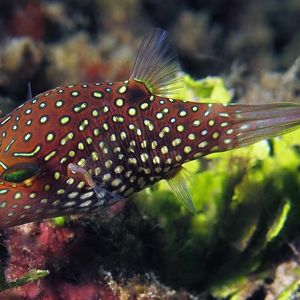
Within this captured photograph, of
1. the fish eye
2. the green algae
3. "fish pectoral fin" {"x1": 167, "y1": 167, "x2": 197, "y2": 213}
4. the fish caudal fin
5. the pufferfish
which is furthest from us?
the green algae

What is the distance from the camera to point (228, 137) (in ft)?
11.1

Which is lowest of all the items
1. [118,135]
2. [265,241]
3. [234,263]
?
[234,263]

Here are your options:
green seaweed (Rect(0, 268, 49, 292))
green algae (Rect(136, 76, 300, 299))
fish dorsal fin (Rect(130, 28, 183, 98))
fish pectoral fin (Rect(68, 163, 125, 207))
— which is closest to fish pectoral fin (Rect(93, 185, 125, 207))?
fish pectoral fin (Rect(68, 163, 125, 207))

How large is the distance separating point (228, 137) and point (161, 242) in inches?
50.3

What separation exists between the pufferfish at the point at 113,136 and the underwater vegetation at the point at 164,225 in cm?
39

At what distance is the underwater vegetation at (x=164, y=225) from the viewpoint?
10.9 ft

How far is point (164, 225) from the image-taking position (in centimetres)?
416

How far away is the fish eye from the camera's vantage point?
2.64 m

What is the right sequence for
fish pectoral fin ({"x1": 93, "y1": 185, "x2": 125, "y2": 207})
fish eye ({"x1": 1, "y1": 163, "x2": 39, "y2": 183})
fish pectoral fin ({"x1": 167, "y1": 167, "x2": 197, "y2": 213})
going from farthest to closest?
fish pectoral fin ({"x1": 167, "y1": 167, "x2": 197, "y2": 213}), fish pectoral fin ({"x1": 93, "y1": 185, "x2": 125, "y2": 207}), fish eye ({"x1": 1, "y1": 163, "x2": 39, "y2": 183})

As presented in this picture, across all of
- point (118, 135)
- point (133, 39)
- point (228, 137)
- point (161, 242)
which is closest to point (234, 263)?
point (161, 242)

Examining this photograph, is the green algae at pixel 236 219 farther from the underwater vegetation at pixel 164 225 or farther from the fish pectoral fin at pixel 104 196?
the fish pectoral fin at pixel 104 196

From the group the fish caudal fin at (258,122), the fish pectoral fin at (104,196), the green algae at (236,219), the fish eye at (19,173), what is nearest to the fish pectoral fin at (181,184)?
the fish caudal fin at (258,122)

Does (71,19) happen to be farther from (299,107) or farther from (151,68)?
(299,107)

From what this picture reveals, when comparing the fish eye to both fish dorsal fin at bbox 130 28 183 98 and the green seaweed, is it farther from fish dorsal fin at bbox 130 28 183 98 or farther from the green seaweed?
fish dorsal fin at bbox 130 28 183 98
